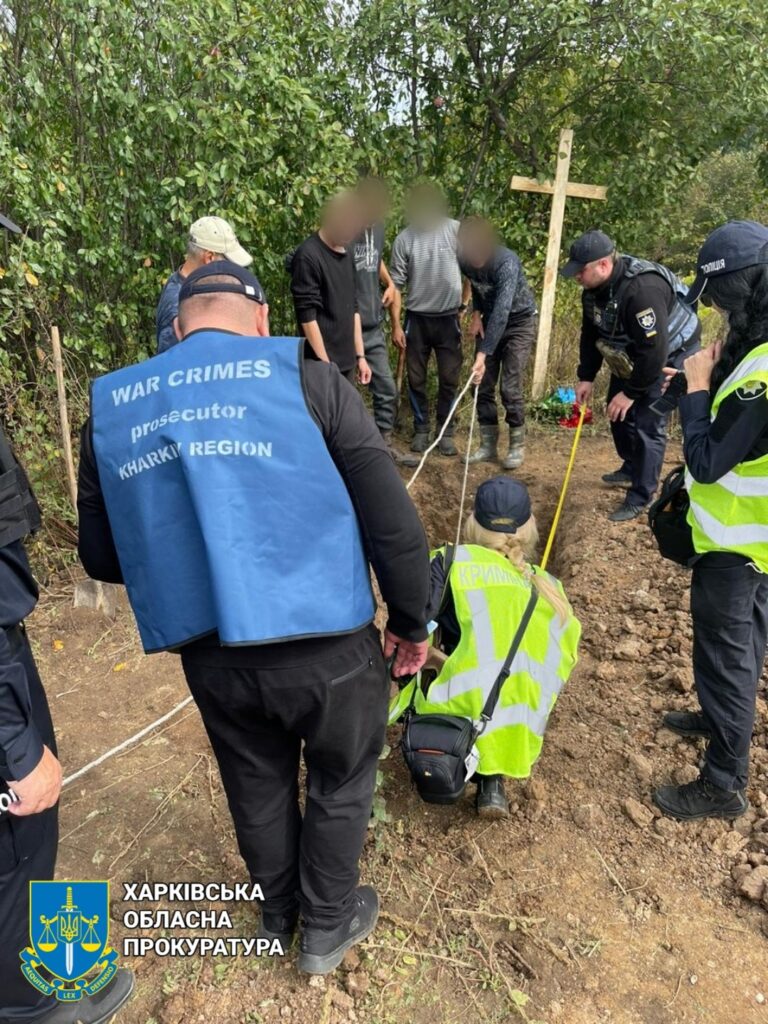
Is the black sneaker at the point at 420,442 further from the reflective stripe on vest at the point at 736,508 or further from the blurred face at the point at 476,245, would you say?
the reflective stripe on vest at the point at 736,508

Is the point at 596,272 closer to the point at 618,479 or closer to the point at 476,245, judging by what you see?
the point at 476,245

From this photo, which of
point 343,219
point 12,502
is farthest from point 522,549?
point 343,219

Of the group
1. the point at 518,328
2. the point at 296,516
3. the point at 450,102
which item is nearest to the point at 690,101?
the point at 450,102

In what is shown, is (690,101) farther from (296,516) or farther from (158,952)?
(158,952)

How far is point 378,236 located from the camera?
5.40 meters

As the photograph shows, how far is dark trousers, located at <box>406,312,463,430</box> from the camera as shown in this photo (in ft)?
19.3

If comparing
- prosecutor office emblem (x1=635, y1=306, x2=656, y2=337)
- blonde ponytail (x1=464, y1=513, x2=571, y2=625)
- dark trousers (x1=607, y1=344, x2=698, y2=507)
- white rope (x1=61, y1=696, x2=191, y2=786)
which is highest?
prosecutor office emblem (x1=635, y1=306, x2=656, y2=337)

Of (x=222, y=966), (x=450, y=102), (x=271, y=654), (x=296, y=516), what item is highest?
(x=450, y=102)

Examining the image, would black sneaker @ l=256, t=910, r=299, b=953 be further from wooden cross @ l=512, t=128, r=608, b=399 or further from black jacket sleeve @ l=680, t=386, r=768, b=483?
wooden cross @ l=512, t=128, r=608, b=399

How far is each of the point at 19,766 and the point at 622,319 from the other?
4160 millimetres

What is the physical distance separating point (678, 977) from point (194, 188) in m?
4.89

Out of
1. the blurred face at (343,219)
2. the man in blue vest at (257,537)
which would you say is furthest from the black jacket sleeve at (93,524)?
the blurred face at (343,219)

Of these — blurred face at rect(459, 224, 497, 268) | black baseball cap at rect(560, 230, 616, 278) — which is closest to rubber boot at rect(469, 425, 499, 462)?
blurred face at rect(459, 224, 497, 268)

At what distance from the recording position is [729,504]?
221 cm
